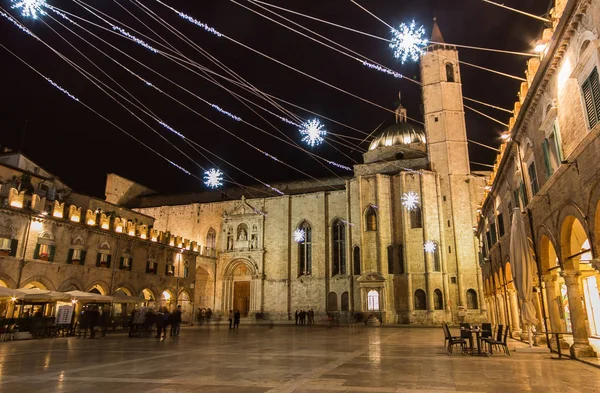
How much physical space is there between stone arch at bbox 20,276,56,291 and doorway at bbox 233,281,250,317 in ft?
68.8

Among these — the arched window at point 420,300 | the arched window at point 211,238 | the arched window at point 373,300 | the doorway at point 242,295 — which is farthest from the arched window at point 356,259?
Result: the arched window at point 211,238

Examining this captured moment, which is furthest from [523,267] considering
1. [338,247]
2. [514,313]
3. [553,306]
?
[338,247]

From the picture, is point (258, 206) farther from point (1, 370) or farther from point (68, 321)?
point (1, 370)

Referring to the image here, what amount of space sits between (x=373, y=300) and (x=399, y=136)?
17.2 m

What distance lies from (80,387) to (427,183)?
32.9 metres

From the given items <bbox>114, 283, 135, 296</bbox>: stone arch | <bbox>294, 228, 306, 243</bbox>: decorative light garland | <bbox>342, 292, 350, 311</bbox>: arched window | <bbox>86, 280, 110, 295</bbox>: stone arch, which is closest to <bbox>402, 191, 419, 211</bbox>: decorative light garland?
<bbox>342, 292, 350, 311</bbox>: arched window

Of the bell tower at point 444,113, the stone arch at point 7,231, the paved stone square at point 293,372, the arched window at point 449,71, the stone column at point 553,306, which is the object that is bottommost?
the paved stone square at point 293,372

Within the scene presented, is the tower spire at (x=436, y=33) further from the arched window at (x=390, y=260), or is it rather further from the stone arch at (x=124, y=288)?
the stone arch at (x=124, y=288)

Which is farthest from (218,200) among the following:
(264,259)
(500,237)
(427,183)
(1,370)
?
(1,370)

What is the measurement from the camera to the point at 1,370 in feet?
30.0

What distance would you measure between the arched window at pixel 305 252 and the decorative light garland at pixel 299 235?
19cm

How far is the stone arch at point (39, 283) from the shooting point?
22.1 m

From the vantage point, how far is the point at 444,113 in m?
37.8

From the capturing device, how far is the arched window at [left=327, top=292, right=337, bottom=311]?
125ft
